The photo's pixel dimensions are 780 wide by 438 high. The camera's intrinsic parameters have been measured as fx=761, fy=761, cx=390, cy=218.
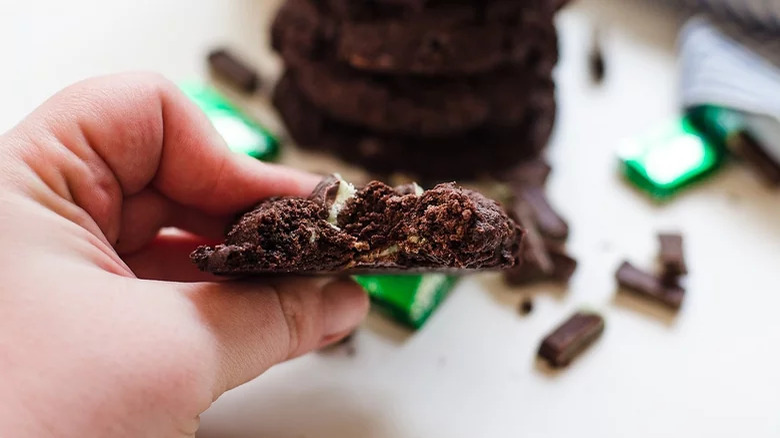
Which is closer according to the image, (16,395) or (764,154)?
(16,395)

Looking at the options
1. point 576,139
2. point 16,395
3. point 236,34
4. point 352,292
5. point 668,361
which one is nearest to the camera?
point 16,395

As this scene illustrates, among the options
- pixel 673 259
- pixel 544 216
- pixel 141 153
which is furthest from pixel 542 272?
pixel 141 153

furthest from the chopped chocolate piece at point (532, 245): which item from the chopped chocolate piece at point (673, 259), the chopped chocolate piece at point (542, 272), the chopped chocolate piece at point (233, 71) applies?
the chopped chocolate piece at point (233, 71)

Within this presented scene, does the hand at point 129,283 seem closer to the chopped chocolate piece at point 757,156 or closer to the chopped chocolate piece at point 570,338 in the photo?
the chopped chocolate piece at point 570,338

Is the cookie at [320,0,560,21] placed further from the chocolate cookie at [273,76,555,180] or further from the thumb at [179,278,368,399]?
the thumb at [179,278,368,399]

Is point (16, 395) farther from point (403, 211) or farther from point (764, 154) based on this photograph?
point (764, 154)

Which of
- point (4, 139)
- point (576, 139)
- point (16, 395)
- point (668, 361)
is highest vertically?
point (4, 139)

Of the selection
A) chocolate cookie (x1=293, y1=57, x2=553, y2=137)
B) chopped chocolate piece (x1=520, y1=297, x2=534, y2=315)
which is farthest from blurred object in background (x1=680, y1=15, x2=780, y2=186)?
chopped chocolate piece (x1=520, y1=297, x2=534, y2=315)

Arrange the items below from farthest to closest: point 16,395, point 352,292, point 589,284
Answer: point 589,284
point 352,292
point 16,395

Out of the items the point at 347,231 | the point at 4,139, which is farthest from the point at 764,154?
the point at 4,139
